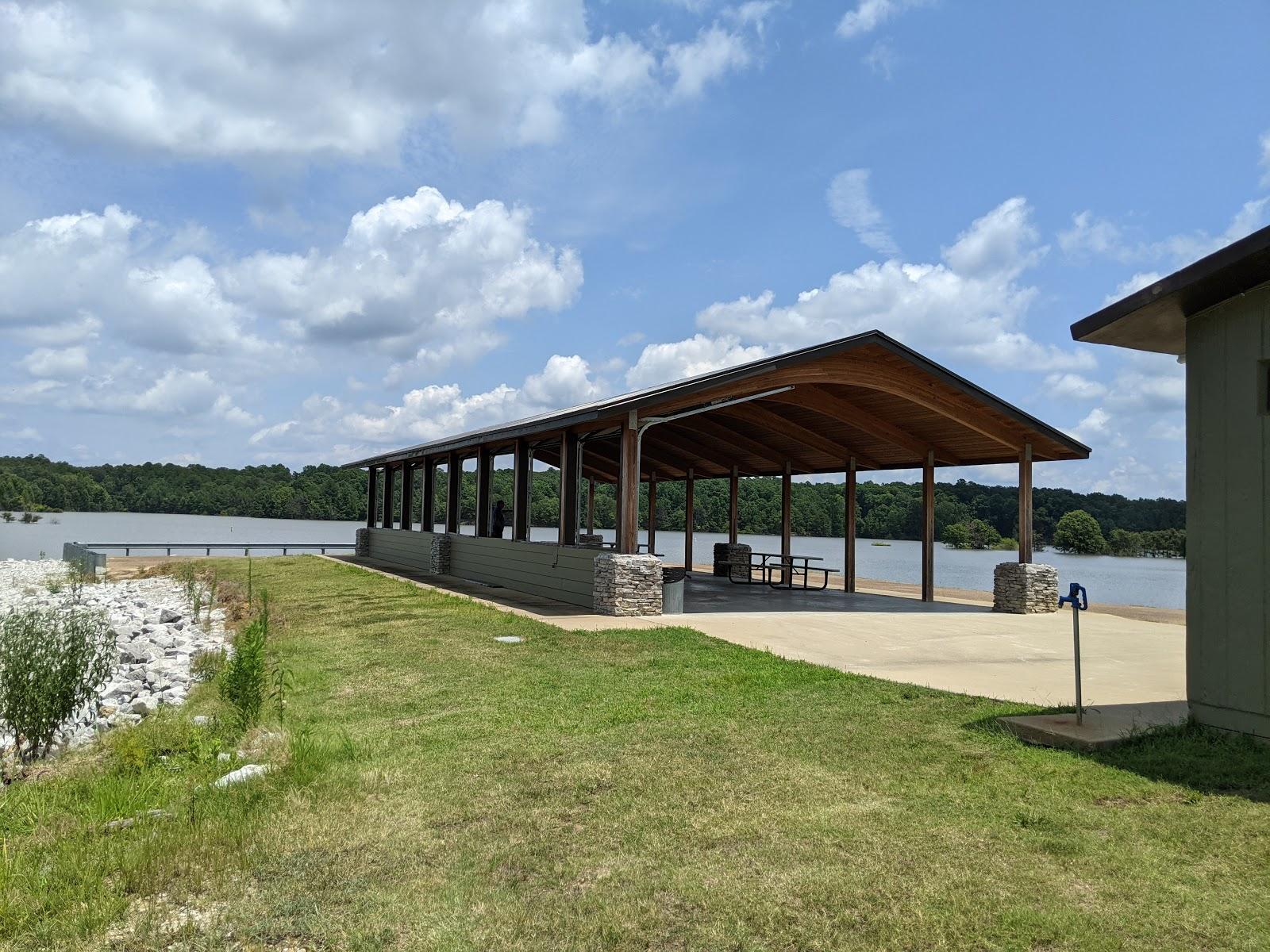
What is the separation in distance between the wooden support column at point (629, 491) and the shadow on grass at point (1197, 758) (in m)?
6.81

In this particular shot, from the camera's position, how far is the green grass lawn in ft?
9.39

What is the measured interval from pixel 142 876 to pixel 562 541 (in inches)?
415

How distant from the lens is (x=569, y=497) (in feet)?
45.5

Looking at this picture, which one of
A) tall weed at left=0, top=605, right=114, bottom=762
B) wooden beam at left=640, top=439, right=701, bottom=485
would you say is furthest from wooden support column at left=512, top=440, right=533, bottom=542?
tall weed at left=0, top=605, right=114, bottom=762

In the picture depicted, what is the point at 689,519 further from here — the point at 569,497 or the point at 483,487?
the point at 569,497

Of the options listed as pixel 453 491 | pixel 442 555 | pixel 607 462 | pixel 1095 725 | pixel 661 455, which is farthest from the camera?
pixel 607 462

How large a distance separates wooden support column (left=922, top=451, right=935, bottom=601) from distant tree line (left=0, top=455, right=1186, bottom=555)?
1559cm

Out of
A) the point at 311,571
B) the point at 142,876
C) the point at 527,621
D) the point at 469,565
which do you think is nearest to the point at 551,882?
the point at 142,876

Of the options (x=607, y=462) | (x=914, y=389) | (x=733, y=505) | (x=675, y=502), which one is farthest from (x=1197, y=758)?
(x=675, y=502)

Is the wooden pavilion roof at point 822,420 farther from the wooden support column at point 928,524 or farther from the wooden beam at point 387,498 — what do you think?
the wooden beam at point 387,498

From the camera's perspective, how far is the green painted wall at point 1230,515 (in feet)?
16.1

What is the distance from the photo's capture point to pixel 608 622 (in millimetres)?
10750

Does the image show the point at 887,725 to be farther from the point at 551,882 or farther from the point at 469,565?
the point at 469,565

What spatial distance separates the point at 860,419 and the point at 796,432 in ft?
5.28
